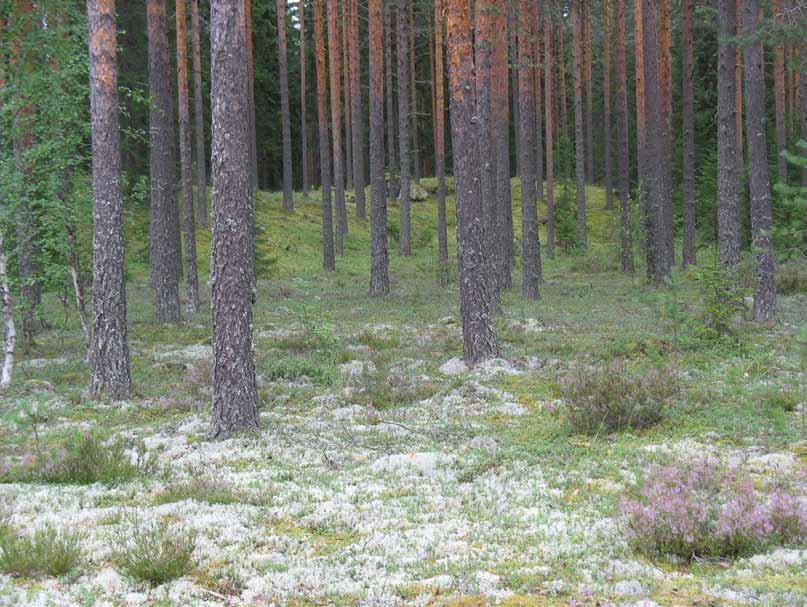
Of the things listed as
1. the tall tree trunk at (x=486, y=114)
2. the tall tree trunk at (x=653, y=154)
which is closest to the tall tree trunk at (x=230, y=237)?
the tall tree trunk at (x=486, y=114)

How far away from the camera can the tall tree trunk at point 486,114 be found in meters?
15.2

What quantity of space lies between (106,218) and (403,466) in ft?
22.5

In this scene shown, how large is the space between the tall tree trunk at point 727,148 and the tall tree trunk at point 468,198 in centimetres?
642

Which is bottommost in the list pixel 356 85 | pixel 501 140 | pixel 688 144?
pixel 688 144

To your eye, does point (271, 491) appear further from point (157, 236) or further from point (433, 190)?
point (433, 190)

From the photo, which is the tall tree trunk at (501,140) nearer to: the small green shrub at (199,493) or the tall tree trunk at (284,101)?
the tall tree trunk at (284,101)

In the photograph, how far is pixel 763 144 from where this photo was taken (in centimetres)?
1680

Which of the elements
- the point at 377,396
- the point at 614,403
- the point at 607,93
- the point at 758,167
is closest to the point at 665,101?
the point at 758,167

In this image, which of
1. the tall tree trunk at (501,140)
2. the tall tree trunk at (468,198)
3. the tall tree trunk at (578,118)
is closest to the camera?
the tall tree trunk at (468,198)

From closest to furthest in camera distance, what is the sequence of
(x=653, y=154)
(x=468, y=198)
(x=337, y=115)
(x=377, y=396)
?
1. (x=377, y=396)
2. (x=468, y=198)
3. (x=653, y=154)
4. (x=337, y=115)

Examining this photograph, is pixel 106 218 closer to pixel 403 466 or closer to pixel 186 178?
pixel 403 466

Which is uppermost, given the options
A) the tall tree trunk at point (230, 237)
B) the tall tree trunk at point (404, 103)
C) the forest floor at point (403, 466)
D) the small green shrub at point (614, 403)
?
the tall tree trunk at point (404, 103)

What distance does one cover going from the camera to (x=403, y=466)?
787cm

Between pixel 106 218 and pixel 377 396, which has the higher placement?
pixel 106 218
